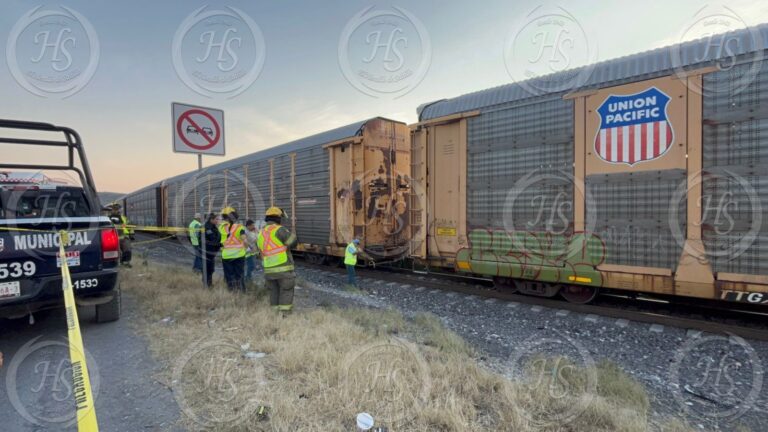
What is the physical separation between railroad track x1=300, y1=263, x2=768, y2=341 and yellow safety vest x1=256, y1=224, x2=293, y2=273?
3.41 m

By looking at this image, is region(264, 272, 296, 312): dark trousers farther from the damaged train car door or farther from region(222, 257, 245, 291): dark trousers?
the damaged train car door

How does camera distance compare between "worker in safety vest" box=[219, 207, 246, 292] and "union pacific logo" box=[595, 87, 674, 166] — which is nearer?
"union pacific logo" box=[595, 87, 674, 166]

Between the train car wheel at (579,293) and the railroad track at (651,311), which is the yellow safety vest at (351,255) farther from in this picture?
the train car wheel at (579,293)

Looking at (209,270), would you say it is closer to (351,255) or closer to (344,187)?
(351,255)

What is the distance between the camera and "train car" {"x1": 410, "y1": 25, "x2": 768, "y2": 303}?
14.8ft

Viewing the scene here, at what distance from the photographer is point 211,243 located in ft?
24.7

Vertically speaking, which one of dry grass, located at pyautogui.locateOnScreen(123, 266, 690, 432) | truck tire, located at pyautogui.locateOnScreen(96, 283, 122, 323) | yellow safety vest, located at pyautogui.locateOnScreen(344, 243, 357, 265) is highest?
yellow safety vest, located at pyautogui.locateOnScreen(344, 243, 357, 265)

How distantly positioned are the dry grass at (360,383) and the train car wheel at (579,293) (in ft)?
7.83

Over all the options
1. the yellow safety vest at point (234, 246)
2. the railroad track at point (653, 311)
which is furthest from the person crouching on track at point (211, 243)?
the railroad track at point (653, 311)

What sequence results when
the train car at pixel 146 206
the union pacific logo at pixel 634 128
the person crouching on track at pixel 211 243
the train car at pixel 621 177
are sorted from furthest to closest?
the train car at pixel 146 206
the person crouching on track at pixel 211 243
the union pacific logo at pixel 634 128
the train car at pixel 621 177

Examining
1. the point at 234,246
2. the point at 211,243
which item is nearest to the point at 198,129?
the point at 234,246

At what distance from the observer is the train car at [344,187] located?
9.29 m

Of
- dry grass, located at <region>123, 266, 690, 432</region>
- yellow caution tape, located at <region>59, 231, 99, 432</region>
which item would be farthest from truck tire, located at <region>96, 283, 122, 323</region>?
yellow caution tape, located at <region>59, 231, 99, 432</region>

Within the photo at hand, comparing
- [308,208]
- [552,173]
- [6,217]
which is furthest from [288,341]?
[308,208]
